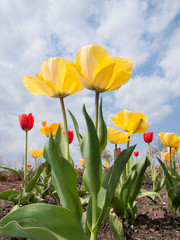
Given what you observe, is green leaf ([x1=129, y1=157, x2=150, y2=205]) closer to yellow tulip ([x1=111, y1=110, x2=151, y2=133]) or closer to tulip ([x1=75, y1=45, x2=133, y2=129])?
yellow tulip ([x1=111, y1=110, x2=151, y2=133])

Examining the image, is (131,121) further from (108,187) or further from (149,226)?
(149,226)

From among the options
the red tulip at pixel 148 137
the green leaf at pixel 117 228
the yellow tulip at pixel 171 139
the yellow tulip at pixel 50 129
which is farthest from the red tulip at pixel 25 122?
the red tulip at pixel 148 137

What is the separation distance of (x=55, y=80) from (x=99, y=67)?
0.27 m

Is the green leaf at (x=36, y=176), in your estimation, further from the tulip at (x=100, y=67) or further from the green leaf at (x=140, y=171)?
the tulip at (x=100, y=67)

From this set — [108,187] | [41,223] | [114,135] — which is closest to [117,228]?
[108,187]

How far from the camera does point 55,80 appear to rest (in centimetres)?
116

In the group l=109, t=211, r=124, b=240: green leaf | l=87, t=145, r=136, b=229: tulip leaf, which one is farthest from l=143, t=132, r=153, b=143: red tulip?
l=87, t=145, r=136, b=229: tulip leaf

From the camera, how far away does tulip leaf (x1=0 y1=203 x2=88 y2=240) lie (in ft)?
2.97

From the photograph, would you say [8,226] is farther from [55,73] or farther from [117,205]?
[117,205]

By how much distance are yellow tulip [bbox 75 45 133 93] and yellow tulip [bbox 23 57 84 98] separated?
8cm

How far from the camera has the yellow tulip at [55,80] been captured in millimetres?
1133

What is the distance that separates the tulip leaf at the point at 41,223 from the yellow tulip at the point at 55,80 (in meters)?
0.58

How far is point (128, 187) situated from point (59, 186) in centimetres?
87

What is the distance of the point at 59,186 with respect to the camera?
1130mm
